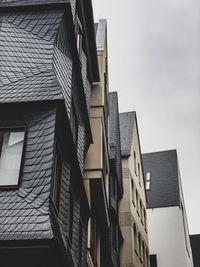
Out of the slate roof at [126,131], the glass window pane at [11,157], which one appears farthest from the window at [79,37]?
the slate roof at [126,131]

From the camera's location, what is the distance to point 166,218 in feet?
147

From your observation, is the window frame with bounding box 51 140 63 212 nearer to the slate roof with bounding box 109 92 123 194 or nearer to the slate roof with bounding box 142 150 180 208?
the slate roof with bounding box 109 92 123 194

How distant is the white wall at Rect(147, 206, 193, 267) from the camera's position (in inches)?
1668

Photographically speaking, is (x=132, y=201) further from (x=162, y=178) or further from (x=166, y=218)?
(x=162, y=178)

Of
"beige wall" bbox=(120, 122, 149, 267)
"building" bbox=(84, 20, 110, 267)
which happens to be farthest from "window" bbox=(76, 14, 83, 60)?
"beige wall" bbox=(120, 122, 149, 267)

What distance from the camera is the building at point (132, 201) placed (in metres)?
28.1

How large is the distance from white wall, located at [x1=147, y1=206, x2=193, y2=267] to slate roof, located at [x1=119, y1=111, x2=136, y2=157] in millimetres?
11645

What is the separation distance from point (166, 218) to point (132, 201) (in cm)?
1506

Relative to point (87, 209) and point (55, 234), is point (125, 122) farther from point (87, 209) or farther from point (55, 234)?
point (55, 234)

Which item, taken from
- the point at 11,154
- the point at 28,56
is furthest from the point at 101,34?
the point at 11,154

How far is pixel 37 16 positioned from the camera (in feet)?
44.3

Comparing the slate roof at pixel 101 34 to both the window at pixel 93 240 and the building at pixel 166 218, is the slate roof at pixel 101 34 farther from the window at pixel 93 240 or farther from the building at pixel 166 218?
the building at pixel 166 218

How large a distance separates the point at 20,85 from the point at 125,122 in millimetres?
26061

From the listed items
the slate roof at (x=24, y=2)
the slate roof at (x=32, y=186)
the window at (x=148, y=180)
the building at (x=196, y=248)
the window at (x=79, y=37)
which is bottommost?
the slate roof at (x=32, y=186)
